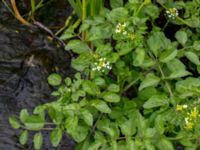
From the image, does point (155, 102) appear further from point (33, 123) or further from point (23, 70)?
point (23, 70)

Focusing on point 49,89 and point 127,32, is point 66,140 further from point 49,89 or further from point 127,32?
point 127,32

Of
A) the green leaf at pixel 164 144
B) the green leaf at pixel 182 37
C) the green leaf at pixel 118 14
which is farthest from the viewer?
the green leaf at pixel 182 37

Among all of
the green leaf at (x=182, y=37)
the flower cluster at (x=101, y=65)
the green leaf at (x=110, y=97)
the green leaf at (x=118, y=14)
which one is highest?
the green leaf at (x=118, y=14)

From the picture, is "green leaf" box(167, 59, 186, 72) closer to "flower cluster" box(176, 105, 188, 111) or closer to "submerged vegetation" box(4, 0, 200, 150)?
"submerged vegetation" box(4, 0, 200, 150)

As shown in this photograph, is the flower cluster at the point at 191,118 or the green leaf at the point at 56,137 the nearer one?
the flower cluster at the point at 191,118

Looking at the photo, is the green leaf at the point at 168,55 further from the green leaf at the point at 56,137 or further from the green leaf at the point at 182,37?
the green leaf at the point at 56,137

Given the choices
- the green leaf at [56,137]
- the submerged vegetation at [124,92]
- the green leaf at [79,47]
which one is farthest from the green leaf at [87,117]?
the green leaf at [79,47]
